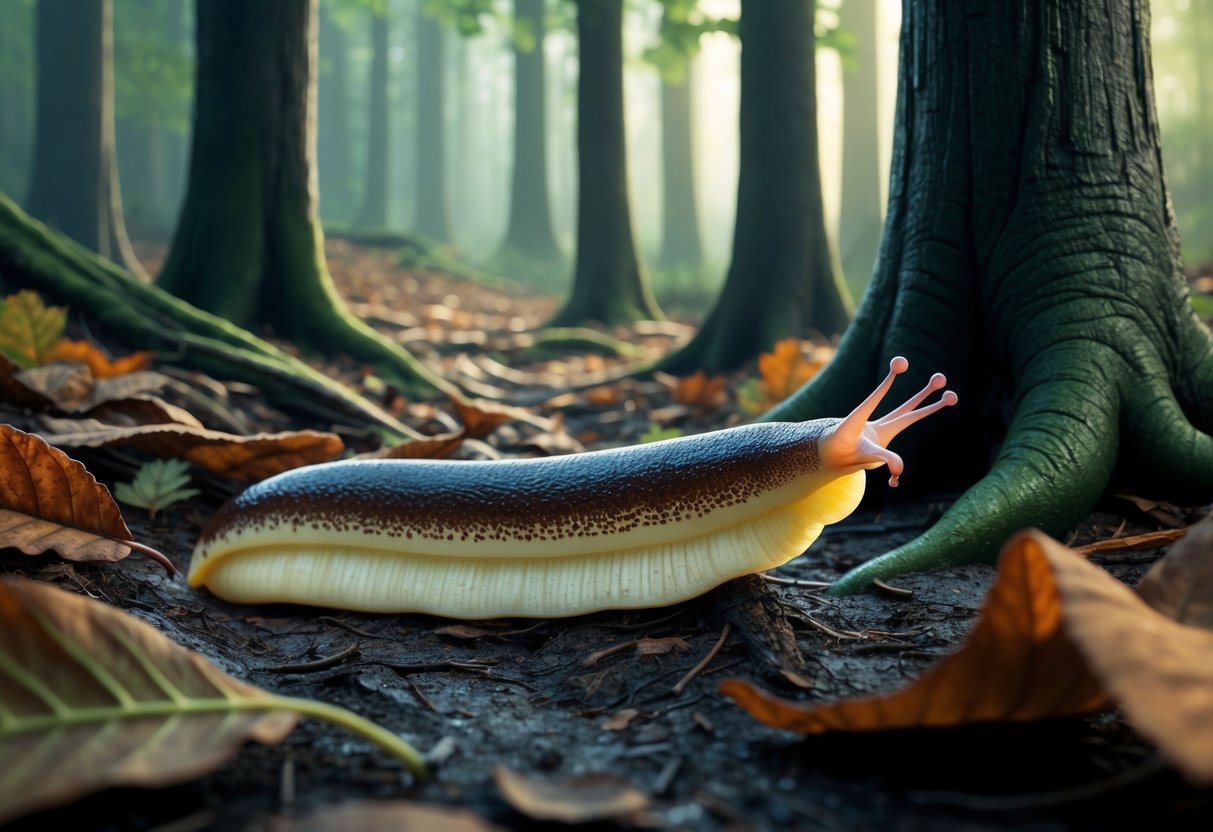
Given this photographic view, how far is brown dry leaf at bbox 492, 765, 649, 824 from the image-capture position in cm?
100

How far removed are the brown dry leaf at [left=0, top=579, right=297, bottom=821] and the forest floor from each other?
80 millimetres

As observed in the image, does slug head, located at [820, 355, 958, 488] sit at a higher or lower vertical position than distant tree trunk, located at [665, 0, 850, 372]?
lower

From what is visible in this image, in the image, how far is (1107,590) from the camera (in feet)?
3.47

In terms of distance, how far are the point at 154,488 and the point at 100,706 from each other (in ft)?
5.24

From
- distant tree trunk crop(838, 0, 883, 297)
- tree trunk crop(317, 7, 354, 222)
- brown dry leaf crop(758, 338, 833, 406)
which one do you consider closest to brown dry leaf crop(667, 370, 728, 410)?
brown dry leaf crop(758, 338, 833, 406)

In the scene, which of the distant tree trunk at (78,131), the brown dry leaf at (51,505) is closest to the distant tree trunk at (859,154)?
the distant tree trunk at (78,131)

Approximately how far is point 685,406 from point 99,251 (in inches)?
386

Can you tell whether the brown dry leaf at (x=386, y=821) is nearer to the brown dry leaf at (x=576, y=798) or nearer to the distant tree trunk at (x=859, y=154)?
the brown dry leaf at (x=576, y=798)

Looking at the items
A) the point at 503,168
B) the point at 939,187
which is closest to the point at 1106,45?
the point at 939,187

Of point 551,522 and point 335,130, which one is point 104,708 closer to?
point 551,522

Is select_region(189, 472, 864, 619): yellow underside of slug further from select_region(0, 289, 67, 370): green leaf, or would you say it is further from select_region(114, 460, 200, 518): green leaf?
select_region(0, 289, 67, 370): green leaf

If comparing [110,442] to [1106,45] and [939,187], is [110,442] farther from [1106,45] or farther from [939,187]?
[1106,45]

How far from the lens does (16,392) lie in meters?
2.75

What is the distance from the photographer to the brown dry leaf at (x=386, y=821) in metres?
0.88
